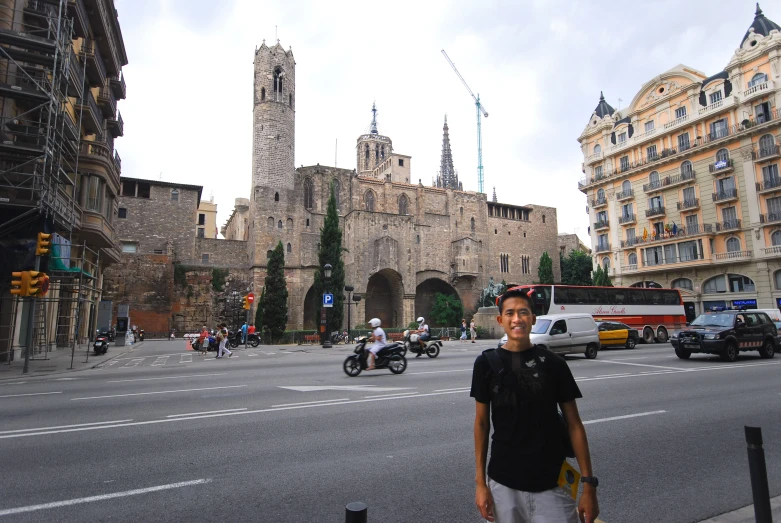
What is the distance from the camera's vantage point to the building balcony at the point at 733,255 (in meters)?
31.7

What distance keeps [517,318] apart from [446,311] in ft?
153

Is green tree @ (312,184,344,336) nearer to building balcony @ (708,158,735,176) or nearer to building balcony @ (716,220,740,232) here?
building balcony @ (716,220,740,232)

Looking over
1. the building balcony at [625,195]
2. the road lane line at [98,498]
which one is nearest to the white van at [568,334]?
the road lane line at [98,498]

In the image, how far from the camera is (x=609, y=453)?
519 centimetres

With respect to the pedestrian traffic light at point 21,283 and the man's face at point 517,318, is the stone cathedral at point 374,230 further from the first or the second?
the man's face at point 517,318

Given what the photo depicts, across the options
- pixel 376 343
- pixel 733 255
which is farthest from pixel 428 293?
pixel 376 343

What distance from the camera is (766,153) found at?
101 ft

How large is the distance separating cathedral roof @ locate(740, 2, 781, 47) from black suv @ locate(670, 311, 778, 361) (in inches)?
1065

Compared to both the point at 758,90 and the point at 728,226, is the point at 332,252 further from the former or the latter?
the point at 758,90

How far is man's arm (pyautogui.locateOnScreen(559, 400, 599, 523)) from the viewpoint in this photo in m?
2.12

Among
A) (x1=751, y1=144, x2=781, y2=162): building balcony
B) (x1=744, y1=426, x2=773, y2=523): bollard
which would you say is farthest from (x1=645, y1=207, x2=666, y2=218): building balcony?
(x1=744, y1=426, x2=773, y2=523): bollard

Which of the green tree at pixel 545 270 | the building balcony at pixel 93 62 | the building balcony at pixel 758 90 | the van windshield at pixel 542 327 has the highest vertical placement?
the building balcony at pixel 758 90

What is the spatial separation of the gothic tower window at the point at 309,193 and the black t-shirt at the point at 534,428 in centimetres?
4663

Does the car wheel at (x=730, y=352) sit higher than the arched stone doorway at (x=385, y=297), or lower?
lower
